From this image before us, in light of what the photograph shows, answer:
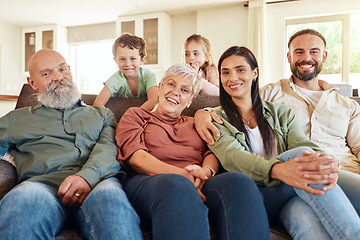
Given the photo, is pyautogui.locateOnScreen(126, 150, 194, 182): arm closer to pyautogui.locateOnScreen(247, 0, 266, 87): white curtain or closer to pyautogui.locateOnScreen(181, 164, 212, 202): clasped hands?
pyautogui.locateOnScreen(181, 164, 212, 202): clasped hands

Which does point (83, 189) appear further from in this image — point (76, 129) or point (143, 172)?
point (76, 129)

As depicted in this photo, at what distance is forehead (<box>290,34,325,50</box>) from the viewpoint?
199 centimetres

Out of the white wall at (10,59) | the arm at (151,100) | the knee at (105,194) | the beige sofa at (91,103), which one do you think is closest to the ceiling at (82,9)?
the white wall at (10,59)

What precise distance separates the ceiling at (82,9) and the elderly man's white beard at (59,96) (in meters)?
4.35

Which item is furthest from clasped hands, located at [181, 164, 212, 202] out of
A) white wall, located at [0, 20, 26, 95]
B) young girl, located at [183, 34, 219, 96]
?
white wall, located at [0, 20, 26, 95]

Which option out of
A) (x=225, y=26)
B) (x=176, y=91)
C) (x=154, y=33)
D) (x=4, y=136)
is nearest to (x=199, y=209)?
(x=176, y=91)

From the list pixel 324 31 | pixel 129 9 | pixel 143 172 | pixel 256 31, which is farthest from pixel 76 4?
pixel 143 172

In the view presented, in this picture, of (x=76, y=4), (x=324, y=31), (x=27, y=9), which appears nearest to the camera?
(x=324, y=31)

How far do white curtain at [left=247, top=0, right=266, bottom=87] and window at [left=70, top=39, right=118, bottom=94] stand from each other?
321cm

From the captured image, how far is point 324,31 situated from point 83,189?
528 cm

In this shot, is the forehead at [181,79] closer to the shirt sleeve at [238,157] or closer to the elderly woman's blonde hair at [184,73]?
the elderly woman's blonde hair at [184,73]

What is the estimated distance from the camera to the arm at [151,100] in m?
1.90

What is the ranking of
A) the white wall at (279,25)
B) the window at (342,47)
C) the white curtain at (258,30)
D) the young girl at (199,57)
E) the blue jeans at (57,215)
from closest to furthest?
1. the blue jeans at (57,215)
2. the young girl at (199,57)
3. the window at (342,47)
4. the white wall at (279,25)
5. the white curtain at (258,30)

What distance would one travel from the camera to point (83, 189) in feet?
3.99
